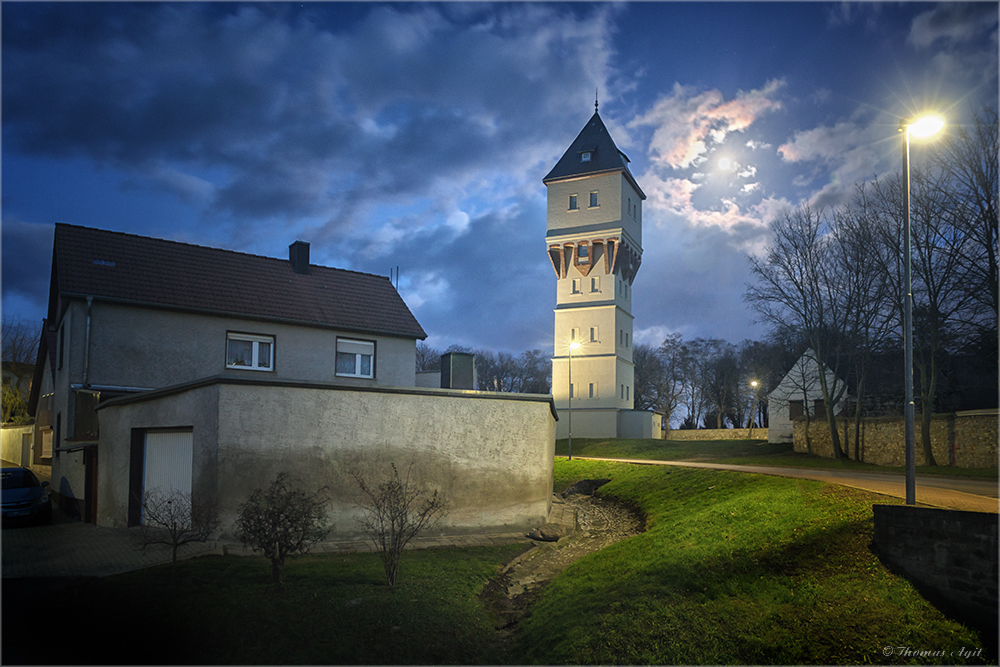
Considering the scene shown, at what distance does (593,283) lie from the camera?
50.4 m

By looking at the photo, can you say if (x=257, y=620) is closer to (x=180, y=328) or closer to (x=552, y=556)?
(x=552, y=556)

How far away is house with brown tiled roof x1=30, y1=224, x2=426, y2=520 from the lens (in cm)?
1855

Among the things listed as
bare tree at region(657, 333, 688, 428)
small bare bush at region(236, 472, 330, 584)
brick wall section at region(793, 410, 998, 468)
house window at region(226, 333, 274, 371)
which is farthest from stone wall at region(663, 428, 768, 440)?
small bare bush at region(236, 472, 330, 584)

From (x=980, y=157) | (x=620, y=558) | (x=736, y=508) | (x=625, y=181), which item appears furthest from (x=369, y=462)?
(x=625, y=181)

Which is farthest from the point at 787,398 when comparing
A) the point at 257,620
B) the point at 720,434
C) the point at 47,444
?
the point at 47,444

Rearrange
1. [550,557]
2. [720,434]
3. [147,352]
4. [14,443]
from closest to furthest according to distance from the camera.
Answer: [550,557] → [147,352] → [14,443] → [720,434]

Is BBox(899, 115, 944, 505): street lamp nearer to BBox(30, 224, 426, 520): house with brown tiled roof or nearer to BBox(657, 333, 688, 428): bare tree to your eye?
BBox(30, 224, 426, 520): house with brown tiled roof

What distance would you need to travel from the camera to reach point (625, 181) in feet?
167

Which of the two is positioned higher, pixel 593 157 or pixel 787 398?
pixel 593 157

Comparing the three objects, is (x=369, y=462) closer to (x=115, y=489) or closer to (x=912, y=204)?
(x=115, y=489)

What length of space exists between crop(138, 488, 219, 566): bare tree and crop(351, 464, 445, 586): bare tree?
2925 mm

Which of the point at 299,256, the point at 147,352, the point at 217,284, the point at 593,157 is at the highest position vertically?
the point at 593,157

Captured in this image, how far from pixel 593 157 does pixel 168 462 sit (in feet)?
147

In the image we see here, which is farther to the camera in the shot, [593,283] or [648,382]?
[648,382]
